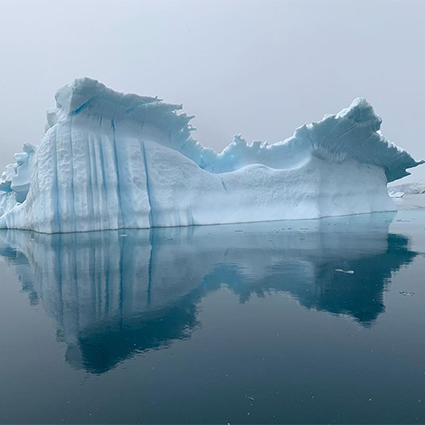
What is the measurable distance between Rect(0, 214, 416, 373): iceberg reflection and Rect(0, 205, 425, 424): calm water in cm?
2

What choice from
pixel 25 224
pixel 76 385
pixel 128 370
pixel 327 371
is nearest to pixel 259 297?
pixel 327 371

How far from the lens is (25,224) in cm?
1214

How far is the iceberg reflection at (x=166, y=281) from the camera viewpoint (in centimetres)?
259

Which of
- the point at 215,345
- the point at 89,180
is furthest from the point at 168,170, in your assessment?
the point at 215,345

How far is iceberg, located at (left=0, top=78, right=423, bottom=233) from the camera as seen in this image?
10.3 m

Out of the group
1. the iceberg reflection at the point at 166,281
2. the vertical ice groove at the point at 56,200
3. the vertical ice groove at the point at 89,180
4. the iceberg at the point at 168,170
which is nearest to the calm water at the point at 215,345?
the iceberg reflection at the point at 166,281

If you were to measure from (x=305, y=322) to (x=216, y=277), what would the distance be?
68.5 inches

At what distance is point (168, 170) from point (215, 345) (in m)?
10.3

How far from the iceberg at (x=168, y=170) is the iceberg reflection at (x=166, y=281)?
3566 mm

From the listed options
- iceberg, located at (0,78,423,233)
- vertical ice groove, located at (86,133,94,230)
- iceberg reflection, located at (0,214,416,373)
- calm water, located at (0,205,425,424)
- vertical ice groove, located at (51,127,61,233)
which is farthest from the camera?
vertical ice groove, located at (86,133,94,230)

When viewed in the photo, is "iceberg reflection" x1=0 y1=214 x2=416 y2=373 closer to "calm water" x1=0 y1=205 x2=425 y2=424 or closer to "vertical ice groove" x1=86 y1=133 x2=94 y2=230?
"calm water" x1=0 y1=205 x2=425 y2=424

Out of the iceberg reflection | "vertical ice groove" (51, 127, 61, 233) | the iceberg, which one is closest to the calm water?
the iceberg reflection

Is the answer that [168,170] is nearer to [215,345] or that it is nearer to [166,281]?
[166,281]

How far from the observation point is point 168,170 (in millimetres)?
12203
